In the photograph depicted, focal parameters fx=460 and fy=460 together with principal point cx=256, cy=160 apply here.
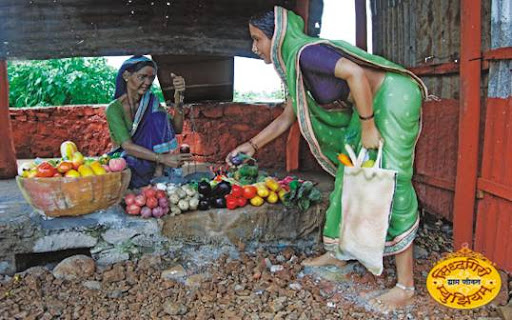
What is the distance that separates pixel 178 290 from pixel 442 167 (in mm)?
2211

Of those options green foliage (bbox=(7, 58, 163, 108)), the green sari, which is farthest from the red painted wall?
green foliage (bbox=(7, 58, 163, 108))

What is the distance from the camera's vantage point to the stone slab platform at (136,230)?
3.05 m

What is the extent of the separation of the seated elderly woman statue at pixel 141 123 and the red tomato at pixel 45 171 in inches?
31.8

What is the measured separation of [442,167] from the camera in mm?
3592

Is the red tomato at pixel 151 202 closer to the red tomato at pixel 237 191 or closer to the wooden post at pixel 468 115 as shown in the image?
the red tomato at pixel 237 191

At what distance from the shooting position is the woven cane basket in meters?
2.94

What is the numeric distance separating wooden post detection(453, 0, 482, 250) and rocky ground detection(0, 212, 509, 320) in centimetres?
41

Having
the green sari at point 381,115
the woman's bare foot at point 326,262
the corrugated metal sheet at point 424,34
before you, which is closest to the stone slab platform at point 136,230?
the woman's bare foot at point 326,262

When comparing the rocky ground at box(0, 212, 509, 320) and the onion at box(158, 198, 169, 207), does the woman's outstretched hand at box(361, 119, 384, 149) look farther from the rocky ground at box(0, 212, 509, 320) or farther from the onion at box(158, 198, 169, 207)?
the onion at box(158, 198, 169, 207)

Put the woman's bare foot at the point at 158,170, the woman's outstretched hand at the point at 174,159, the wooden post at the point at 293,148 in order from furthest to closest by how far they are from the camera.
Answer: the wooden post at the point at 293,148 → the woman's bare foot at the point at 158,170 → the woman's outstretched hand at the point at 174,159

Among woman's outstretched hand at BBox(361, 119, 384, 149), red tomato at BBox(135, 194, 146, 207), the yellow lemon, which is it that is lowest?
red tomato at BBox(135, 194, 146, 207)

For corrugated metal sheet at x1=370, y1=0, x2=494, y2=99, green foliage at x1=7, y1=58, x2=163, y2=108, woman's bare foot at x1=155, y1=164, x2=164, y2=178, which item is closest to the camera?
corrugated metal sheet at x1=370, y1=0, x2=494, y2=99

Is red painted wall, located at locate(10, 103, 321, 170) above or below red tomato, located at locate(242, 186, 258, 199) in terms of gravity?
above

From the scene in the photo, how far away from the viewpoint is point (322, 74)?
7.93 feet
